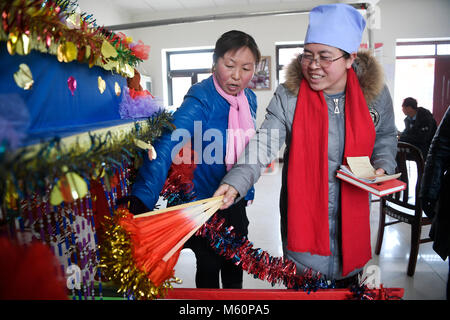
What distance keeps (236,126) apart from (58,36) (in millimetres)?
734

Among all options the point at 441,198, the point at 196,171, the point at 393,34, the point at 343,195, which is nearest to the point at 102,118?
the point at 196,171

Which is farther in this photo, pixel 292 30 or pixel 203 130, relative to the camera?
pixel 292 30

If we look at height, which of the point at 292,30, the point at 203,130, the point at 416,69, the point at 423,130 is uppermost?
the point at 292,30

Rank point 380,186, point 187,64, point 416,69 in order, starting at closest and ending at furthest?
point 380,186
point 416,69
point 187,64

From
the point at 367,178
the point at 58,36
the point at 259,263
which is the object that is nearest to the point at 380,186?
the point at 367,178

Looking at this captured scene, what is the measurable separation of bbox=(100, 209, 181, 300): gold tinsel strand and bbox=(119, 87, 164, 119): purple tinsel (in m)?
0.38

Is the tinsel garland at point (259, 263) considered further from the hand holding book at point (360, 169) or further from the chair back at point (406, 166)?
the chair back at point (406, 166)

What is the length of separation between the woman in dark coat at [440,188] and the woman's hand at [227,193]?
1.12 metres

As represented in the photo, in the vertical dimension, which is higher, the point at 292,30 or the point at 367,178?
the point at 292,30

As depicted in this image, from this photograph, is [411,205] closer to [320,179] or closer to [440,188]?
[440,188]

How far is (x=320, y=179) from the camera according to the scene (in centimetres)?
113

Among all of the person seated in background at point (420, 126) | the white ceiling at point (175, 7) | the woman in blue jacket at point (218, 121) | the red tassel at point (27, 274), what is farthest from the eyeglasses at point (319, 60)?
the white ceiling at point (175, 7)

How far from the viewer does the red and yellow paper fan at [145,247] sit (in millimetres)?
717

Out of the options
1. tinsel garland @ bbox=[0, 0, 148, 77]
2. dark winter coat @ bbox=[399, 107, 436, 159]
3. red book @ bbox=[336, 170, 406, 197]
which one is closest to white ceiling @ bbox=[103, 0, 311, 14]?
dark winter coat @ bbox=[399, 107, 436, 159]
